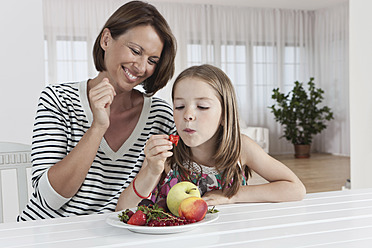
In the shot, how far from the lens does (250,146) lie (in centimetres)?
167

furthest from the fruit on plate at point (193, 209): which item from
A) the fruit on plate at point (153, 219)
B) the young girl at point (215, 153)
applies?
the young girl at point (215, 153)

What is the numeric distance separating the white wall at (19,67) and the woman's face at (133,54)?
113 centimetres

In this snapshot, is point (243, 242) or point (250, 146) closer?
point (243, 242)

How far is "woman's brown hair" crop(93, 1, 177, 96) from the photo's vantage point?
1.62m

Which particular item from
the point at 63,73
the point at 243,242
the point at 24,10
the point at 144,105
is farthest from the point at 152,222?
the point at 63,73

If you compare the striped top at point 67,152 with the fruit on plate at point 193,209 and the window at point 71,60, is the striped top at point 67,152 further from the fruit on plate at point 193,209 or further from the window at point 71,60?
the window at point 71,60

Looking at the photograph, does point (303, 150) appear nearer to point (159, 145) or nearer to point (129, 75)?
point (129, 75)

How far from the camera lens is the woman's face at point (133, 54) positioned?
161 cm

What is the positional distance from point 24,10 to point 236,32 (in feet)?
20.8

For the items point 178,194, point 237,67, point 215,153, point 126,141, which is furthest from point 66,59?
point 178,194

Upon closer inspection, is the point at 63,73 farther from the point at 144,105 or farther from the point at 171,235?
the point at 171,235

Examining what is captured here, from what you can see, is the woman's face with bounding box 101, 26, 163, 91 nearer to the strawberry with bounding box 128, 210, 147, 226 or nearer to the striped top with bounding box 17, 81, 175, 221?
the striped top with bounding box 17, 81, 175, 221

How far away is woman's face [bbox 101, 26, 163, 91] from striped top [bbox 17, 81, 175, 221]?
7.2 inches

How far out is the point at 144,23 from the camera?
1.62 metres
